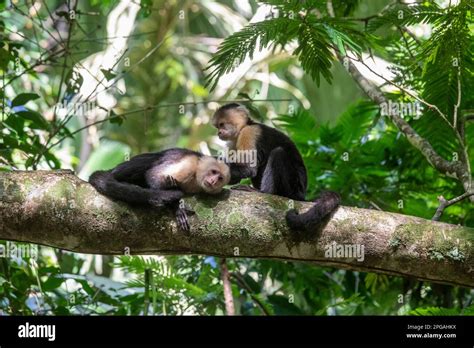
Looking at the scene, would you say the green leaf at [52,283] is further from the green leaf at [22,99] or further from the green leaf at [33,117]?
the green leaf at [22,99]

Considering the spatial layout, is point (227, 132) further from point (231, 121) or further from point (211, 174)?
point (211, 174)

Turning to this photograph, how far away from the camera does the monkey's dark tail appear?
4262 mm

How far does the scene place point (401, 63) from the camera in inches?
257

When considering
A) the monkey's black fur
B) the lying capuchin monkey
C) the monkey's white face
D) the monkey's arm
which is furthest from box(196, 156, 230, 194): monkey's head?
the monkey's white face

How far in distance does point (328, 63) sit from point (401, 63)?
2.11 m

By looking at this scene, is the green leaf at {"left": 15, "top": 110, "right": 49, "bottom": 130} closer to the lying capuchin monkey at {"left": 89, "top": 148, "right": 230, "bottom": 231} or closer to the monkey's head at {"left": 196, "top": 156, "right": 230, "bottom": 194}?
the lying capuchin monkey at {"left": 89, "top": 148, "right": 230, "bottom": 231}

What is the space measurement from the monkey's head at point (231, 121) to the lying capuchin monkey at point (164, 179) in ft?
4.69

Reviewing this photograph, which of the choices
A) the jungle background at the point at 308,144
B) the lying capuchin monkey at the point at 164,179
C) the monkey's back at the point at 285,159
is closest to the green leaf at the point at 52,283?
the jungle background at the point at 308,144

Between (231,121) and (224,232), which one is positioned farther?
(231,121)

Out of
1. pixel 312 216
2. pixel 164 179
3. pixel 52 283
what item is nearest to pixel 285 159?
pixel 164 179

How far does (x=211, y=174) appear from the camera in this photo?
4.89 meters

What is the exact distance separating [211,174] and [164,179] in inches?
14.3

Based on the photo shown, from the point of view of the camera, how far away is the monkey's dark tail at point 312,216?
426 cm

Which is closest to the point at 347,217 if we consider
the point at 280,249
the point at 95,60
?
the point at 280,249
